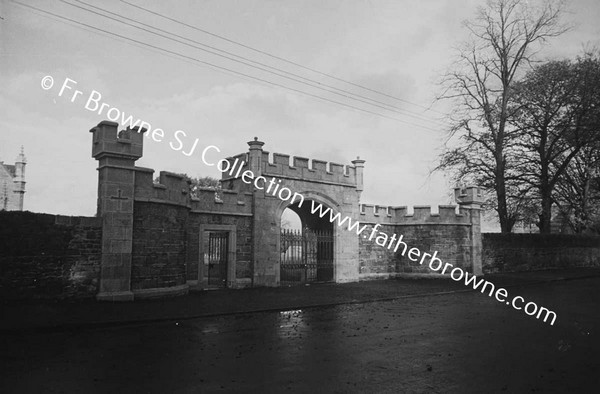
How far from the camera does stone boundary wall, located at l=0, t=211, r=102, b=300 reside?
35.3 feet

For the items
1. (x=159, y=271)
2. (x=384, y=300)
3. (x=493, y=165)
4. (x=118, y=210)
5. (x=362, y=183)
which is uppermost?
(x=493, y=165)

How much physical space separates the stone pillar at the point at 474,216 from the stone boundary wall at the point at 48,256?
1787 centimetres

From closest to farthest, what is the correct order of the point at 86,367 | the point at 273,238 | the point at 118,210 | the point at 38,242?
the point at 86,367 < the point at 38,242 < the point at 118,210 < the point at 273,238

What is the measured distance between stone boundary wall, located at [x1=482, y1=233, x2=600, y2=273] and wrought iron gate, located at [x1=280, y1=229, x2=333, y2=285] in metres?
9.48

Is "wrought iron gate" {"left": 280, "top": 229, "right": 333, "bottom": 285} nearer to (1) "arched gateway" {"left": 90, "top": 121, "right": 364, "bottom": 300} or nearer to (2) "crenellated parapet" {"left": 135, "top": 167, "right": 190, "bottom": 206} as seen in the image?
(1) "arched gateway" {"left": 90, "top": 121, "right": 364, "bottom": 300}

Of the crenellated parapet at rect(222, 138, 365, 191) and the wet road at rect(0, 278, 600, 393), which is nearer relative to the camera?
the wet road at rect(0, 278, 600, 393)

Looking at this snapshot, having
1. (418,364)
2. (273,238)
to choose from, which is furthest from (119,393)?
(273,238)

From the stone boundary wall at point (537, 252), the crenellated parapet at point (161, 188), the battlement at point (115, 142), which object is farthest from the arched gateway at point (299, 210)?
the stone boundary wall at point (537, 252)

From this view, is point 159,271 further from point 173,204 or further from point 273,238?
point 273,238

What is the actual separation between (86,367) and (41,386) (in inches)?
34.5

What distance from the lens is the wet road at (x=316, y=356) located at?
523cm

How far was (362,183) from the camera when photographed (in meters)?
21.1

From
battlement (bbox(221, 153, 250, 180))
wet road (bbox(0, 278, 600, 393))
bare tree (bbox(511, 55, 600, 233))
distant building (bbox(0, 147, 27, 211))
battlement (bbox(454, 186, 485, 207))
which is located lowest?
wet road (bbox(0, 278, 600, 393))

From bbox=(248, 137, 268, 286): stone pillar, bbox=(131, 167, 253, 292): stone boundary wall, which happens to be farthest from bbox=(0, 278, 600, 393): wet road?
bbox=(248, 137, 268, 286): stone pillar
